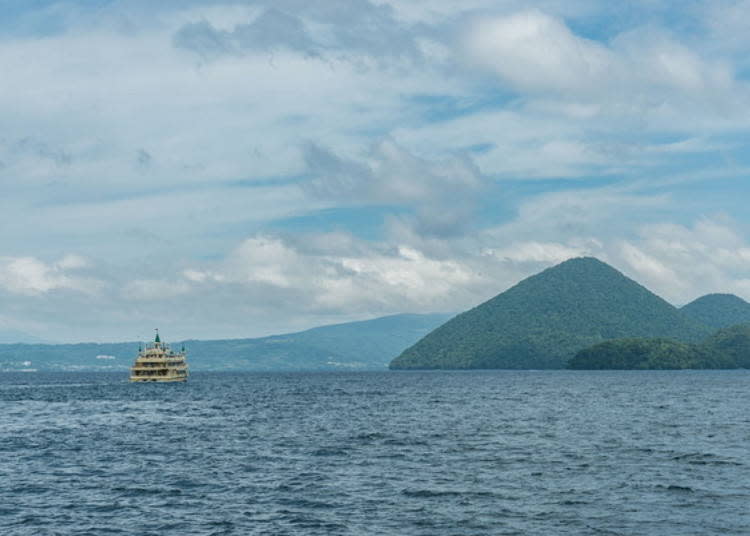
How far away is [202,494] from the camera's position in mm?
57781

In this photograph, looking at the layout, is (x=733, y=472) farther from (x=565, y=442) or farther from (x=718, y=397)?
(x=718, y=397)

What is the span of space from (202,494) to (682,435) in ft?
187

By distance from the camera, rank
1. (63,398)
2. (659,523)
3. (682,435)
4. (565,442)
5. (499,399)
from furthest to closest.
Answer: (63,398)
(499,399)
(682,435)
(565,442)
(659,523)

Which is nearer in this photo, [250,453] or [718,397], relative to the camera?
[250,453]

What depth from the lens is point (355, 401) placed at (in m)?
172

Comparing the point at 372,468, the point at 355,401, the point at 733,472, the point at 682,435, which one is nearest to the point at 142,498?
the point at 372,468

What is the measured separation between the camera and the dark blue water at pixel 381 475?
160 ft

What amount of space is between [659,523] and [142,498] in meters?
32.7

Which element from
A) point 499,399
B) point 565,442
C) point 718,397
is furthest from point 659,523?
point 718,397

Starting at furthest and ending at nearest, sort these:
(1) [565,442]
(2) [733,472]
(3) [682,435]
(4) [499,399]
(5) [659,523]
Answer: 1. (4) [499,399]
2. (3) [682,435]
3. (1) [565,442]
4. (2) [733,472]
5. (5) [659,523]

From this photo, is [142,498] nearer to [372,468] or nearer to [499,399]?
[372,468]

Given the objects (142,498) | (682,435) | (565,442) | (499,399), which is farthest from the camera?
(499,399)

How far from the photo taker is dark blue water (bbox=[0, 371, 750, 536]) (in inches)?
1918

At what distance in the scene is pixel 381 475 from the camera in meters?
65.4
